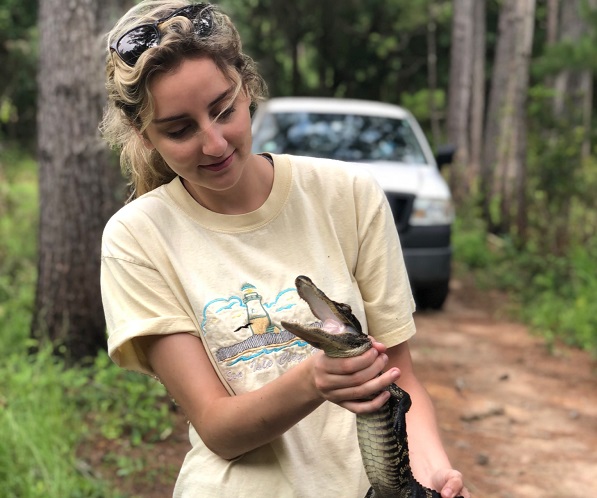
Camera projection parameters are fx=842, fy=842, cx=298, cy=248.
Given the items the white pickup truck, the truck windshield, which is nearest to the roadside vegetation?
the white pickup truck

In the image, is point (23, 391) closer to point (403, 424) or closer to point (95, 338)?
point (95, 338)

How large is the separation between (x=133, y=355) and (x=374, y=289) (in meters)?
0.59

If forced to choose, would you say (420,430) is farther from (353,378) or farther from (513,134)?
(513,134)

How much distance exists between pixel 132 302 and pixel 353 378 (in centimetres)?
60

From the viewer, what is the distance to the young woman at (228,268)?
6.03 feet

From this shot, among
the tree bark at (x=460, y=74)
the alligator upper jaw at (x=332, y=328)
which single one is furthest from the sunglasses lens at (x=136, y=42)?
the tree bark at (x=460, y=74)

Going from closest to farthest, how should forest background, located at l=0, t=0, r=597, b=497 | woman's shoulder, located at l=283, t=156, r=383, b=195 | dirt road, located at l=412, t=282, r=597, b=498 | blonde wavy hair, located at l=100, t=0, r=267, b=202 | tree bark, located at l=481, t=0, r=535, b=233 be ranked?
blonde wavy hair, located at l=100, t=0, r=267, b=202 → woman's shoulder, located at l=283, t=156, r=383, b=195 → forest background, located at l=0, t=0, r=597, b=497 → dirt road, located at l=412, t=282, r=597, b=498 → tree bark, located at l=481, t=0, r=535, b=233

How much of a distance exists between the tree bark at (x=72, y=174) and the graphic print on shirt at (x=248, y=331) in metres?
3.57

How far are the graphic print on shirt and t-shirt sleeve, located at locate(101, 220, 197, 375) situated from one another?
62mm

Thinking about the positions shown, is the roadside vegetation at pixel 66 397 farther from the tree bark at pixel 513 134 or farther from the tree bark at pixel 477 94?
the tree bark at pixel 477 94

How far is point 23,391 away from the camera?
4.57 metres

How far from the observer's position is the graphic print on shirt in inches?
74.0

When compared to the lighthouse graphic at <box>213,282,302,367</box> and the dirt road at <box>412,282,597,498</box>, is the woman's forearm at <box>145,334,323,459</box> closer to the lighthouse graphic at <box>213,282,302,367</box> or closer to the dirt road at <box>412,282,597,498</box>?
the lighthouse graphic at <box>213,282,302,367</box>

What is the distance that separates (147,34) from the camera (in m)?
1.88
